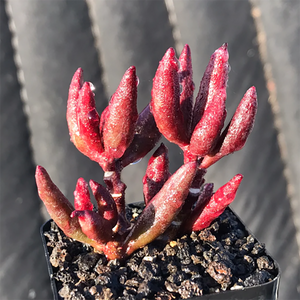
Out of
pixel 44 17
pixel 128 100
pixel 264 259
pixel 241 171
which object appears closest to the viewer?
pixel 128 100

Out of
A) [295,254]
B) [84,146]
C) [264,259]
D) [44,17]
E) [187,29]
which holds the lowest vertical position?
[295,254]

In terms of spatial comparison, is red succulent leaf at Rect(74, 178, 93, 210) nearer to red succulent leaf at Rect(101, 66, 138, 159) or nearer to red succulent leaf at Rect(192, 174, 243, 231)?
red succulent leaf at Rect(101, 66, 138, 159)

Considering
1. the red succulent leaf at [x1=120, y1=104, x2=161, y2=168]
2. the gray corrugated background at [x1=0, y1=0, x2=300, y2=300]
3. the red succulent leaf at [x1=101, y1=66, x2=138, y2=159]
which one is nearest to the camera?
the red succulent leaf at [x1=101, y1=66, x2=138, y2=159]

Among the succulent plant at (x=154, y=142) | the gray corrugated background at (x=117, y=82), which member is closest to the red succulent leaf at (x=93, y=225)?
the succulent plant at (x=154, y=142)

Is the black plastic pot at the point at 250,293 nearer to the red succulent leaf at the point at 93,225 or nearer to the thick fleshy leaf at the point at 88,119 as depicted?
the red succulent leaf at the point at 93,225

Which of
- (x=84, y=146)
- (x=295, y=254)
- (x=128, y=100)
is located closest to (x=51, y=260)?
(x=84, y=146)

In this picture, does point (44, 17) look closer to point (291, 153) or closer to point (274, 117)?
point (274, 117)

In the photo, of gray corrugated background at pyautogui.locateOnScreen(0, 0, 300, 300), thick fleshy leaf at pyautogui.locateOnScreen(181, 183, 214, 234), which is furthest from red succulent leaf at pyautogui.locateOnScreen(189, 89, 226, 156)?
gray corrugated background at pyautogui.locateOnScreen(0, 0, 300, 300)

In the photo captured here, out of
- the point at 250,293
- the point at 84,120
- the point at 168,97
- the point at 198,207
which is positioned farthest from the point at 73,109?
the point at 250,293

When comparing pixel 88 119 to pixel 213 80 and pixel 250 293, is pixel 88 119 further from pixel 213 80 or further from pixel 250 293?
pixel 250 293
